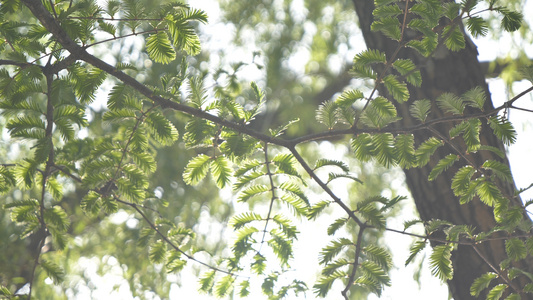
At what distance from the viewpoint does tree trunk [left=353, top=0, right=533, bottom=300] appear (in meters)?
1.33

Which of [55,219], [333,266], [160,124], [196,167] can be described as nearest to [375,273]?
[333,266]

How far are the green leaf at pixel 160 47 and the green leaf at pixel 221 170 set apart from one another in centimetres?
27

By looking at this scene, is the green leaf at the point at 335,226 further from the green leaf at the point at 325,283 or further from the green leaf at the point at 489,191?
the green leaf at the point at 489,191

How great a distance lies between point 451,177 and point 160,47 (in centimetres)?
88

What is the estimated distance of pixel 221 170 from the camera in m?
1.13

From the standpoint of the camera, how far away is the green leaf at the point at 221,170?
3.69 feet

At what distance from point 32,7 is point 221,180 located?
53 cm

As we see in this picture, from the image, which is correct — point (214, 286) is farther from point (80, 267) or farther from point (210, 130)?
point (80, 267)

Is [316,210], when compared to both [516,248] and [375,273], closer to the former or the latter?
[375,273]

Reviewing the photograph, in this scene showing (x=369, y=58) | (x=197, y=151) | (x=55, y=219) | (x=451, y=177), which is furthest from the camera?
(x=197, y=151)

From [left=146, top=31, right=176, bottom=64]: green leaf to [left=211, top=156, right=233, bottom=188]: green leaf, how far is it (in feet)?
0.88

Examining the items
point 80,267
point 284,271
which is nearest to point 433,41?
point 284,271

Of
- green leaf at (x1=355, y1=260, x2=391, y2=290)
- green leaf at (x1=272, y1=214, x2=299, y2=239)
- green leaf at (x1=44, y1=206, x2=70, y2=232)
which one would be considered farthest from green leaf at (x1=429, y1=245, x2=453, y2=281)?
green leaf at (x1=44, y1=206, x2=70, y2=232)

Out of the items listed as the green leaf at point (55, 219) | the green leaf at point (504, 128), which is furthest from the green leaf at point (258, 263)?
the green leaf at point (504, 128)
